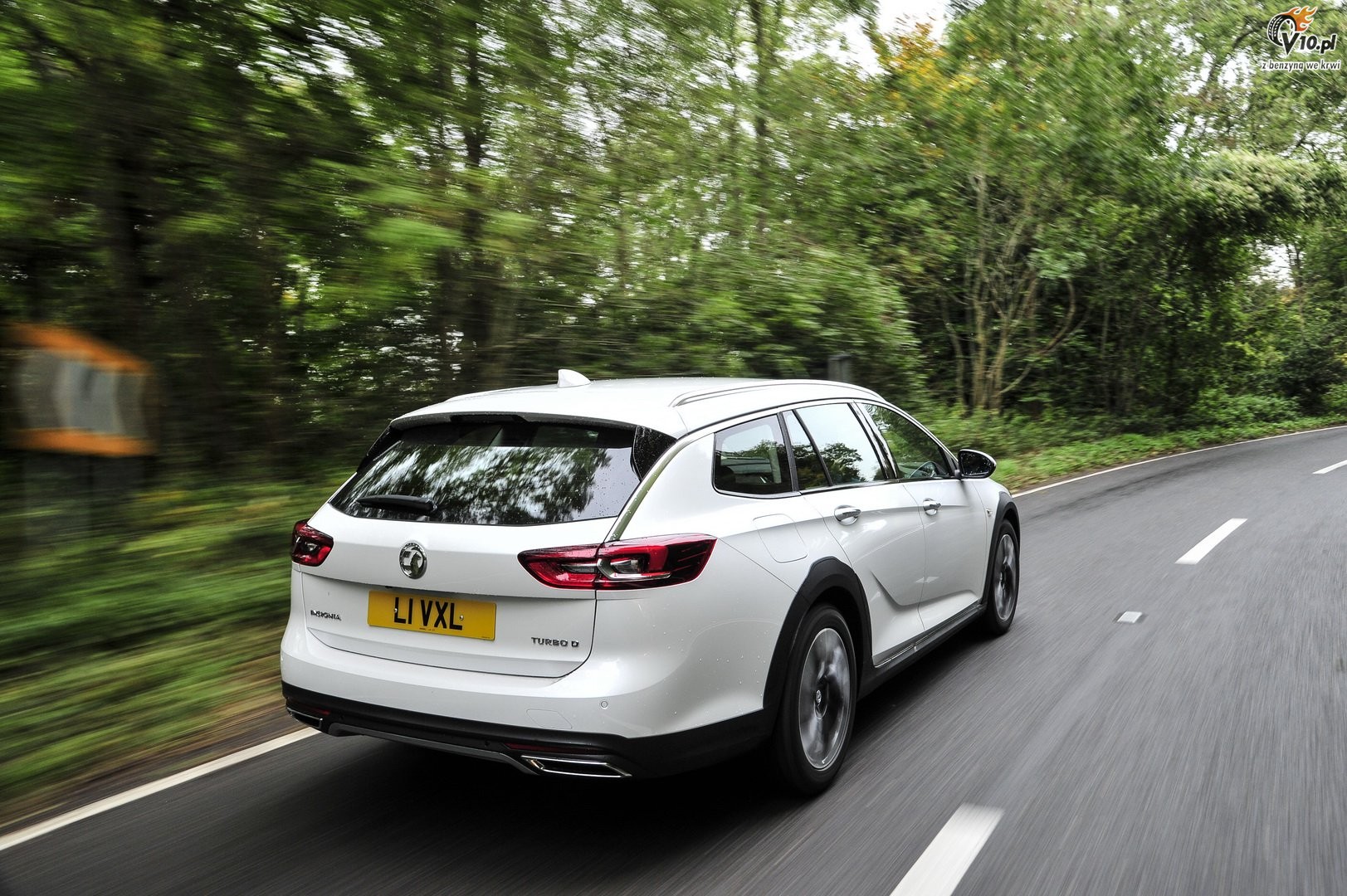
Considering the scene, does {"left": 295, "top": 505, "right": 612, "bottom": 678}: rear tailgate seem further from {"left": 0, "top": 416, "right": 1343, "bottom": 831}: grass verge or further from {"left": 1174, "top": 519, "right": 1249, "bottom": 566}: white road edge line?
{"left": 1174, "top": 519, "right": 1249, "bottom": 566}: white road edge line

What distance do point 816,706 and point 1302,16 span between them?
97.5 feet

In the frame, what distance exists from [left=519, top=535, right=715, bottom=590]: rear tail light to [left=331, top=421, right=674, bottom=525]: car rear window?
0.13 m

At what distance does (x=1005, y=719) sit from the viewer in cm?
446

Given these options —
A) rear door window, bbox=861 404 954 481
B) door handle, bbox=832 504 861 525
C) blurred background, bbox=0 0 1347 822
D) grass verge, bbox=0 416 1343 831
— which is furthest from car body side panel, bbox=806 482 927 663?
blurred background, bbox=0 0 1347 822

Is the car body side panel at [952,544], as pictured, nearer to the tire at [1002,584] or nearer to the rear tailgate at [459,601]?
the tire at [1002,584]

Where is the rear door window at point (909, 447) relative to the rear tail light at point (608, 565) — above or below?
above

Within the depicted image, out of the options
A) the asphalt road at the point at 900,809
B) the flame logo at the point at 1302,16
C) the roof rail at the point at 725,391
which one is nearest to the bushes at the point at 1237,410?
the flame logo at the point at 1302,16

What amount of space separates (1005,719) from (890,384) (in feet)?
34.5

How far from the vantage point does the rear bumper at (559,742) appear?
3.00 meters

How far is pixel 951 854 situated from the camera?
3.20 metres

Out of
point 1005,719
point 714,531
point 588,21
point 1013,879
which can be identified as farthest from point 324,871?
point 588,21

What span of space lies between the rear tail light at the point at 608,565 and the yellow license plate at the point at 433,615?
234 mm

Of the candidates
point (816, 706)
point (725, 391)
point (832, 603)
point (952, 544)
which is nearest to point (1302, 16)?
point (952, 544)

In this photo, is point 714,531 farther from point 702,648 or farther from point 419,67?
point 419,67
